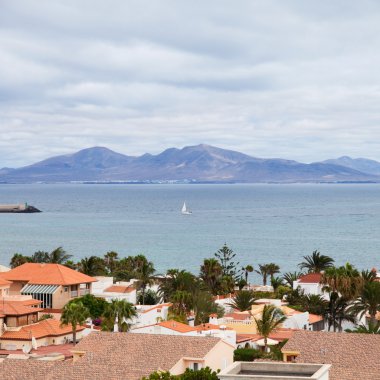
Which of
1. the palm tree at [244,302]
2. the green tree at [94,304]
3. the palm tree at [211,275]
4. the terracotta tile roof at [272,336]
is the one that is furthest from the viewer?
the palm tree at [211,275]

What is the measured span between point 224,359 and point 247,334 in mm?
15140

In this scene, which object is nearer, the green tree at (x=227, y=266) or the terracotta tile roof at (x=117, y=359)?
the terracotta tile roof at (x=117, y=359)

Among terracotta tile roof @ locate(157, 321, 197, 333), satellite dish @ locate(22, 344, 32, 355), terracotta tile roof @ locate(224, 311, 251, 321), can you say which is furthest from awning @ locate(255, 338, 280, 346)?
satellite dish @ locate(22, 344, 32, 355)

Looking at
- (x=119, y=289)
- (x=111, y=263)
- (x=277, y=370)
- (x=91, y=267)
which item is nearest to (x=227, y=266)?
(x=111, y=263)

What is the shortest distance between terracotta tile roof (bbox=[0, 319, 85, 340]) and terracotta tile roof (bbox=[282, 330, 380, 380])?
22.8 meters

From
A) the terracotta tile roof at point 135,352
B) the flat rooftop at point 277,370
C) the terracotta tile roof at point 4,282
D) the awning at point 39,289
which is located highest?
the flat rooftop at point 277,370

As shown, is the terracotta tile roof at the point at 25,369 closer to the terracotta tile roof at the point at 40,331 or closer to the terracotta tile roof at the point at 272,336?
the terracotta tile roof at the point at 40,331

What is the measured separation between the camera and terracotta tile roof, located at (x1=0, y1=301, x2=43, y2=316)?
57.1 meters

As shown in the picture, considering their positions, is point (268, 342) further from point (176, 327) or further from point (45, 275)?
point (45, 275)

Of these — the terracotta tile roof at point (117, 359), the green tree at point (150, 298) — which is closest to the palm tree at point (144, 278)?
the green tree at point (150, 298)

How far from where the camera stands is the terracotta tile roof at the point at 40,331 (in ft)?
181

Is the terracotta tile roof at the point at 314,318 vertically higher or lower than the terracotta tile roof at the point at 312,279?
lower

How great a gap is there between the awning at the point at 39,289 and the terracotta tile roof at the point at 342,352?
33.4 m

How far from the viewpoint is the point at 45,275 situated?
7038 centimetres
